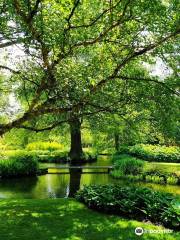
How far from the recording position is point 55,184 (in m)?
19.6

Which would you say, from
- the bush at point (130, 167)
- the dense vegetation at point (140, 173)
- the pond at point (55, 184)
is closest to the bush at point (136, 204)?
the pond at point (55, 184)

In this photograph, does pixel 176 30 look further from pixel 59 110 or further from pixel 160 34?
pixel 59 110

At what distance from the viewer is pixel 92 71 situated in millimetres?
9969

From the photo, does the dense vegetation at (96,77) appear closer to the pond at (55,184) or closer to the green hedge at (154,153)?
the pond at (55,184)

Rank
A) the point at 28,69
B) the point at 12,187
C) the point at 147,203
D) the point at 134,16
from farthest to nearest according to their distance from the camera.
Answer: the point at 12,187
the point at 28,69
the point at 147,203
the point at 134,16

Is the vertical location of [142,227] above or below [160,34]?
below

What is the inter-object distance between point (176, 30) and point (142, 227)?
194 inches

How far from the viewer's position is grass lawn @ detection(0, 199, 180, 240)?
26.3 ft

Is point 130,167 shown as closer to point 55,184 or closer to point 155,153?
point 55,184

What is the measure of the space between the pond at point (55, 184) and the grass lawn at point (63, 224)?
5.06 metres

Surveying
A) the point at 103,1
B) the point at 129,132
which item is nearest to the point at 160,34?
the point at 103,1

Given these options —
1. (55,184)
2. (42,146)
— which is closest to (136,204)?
(55,184)

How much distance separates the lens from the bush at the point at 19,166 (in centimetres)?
2162

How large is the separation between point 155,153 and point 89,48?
24895mm
